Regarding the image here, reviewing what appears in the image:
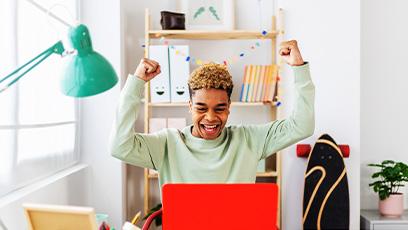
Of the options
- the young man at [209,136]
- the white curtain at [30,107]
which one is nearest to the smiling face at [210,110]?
the young man at [209,136]

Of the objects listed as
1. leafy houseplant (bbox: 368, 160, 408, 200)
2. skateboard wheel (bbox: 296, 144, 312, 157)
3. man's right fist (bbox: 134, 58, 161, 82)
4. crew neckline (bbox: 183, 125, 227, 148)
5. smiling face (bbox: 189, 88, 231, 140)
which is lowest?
leafy houseplant (bbox: 368, 160, 408, 200)

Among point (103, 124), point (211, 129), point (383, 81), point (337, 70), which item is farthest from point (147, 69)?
point (383, 81)

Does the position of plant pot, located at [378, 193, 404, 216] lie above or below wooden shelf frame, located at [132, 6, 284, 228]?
below

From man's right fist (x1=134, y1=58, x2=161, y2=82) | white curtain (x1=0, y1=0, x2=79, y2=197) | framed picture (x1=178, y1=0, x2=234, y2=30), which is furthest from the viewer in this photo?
framed picture (x1=178, y1=0, x2=234, y2=30)

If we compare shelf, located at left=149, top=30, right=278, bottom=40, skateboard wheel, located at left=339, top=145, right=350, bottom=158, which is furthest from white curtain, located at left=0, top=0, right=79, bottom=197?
skateboard wheel, located at left=339, top=145, right=350, bottom=158

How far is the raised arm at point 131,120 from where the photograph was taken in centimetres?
186

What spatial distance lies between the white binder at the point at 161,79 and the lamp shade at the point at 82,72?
2201mm

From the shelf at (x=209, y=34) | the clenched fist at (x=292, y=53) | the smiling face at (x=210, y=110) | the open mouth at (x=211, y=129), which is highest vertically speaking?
the shelf at (x=209, y=34)

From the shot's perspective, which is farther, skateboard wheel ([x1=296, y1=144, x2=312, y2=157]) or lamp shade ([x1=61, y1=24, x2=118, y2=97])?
skateboard wheel ([x1=296, y1=144, x2=312, y2=157])

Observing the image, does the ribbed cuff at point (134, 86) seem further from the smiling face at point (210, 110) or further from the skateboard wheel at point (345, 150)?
the skateboard wheel at point (345, 150)

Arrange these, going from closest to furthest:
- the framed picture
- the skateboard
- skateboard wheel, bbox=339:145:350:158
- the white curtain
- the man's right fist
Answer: the man's right fist < the white curtain < the skateboard < skateboard wheel, bbox=339:145:350:158 < the framed picture

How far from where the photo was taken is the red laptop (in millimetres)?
1291

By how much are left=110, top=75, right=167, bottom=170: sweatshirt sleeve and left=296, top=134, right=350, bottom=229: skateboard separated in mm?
1474

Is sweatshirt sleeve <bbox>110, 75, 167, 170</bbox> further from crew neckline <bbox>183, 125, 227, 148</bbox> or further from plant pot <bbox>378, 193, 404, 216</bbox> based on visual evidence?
plant pot <bbox>378, 193, 404, 216</bbox>
